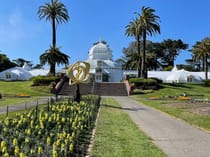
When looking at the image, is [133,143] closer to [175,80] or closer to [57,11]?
[57,11]

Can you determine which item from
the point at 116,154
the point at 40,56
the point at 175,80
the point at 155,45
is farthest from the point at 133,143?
the point at 155,45

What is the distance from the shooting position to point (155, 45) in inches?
4267

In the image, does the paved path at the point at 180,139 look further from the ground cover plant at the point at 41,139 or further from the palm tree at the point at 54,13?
the palm tree at the point at 54,13

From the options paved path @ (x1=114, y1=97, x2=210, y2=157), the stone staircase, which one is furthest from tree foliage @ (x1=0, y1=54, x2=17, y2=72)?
paved path @ (x1=114, y1=97, x2=210, y2=157)

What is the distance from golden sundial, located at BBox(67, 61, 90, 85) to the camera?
86.1ft

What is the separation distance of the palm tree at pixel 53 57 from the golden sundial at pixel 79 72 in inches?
1163

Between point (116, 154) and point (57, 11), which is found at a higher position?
point (57, 11)

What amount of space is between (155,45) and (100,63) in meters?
39.9

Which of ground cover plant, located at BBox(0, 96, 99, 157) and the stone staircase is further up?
the stone staircase

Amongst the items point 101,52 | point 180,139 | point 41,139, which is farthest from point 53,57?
point 41,139

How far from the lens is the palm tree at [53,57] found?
5575cm

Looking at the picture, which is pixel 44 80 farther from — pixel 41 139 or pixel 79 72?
pixel 41 139

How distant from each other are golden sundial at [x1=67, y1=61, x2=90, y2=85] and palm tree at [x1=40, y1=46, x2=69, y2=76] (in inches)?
1163

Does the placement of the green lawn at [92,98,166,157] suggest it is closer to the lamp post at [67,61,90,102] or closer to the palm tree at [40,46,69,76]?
the lamp post at [67,61,90,102]
